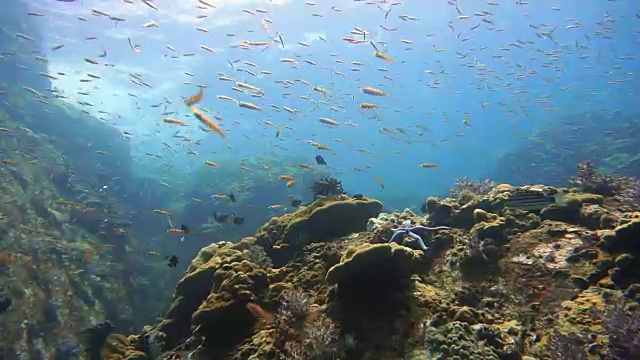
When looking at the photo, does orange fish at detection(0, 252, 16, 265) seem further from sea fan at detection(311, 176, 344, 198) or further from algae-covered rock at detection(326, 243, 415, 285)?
algae-covered rock at detection(326, 243, 415, 285)

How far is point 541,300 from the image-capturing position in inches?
197

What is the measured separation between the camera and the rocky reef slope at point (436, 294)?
442 cm

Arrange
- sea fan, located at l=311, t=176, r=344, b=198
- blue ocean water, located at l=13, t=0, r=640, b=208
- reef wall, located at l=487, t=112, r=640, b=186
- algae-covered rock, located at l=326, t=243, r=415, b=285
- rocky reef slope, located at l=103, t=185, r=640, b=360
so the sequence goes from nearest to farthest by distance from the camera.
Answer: rocky reef slope, located at l=103, t=185, r=640, b=360, algae-covered rock, located at l=326, t=243, r=415, b=285, sea fan, located at l=311, t=176, r=344, b=198, blue ocean water, located at l=13, t=0, r=640, b=208, reef wall, located at l=487, t=112, r=640, b=186

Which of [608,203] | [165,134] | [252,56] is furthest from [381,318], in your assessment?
[165,134]

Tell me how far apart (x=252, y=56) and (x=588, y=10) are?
4017 centimetres

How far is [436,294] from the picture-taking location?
538 cm

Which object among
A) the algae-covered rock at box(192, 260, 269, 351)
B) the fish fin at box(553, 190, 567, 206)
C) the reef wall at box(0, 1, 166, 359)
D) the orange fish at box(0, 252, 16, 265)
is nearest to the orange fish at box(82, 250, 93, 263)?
the reef wall at box(0, 1, 166, 359)

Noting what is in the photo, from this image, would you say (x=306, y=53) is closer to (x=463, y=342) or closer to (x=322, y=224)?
(x=322, y=224)

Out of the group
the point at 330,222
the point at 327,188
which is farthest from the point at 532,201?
the point at 327,188

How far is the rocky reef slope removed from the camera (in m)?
4.42

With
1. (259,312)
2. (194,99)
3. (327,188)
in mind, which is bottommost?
(327,188)

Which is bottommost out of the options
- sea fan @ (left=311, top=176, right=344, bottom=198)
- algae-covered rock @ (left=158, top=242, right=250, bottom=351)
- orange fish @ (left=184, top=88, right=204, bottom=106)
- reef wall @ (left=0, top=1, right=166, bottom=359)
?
reef wall @ (left=0, top=1, right=166, bottom=359)

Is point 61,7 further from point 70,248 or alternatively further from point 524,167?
point 524,167

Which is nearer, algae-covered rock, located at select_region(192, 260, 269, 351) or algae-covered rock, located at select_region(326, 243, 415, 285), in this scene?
algae-covered rock, located at select_region(326, 243, 415, 285)
